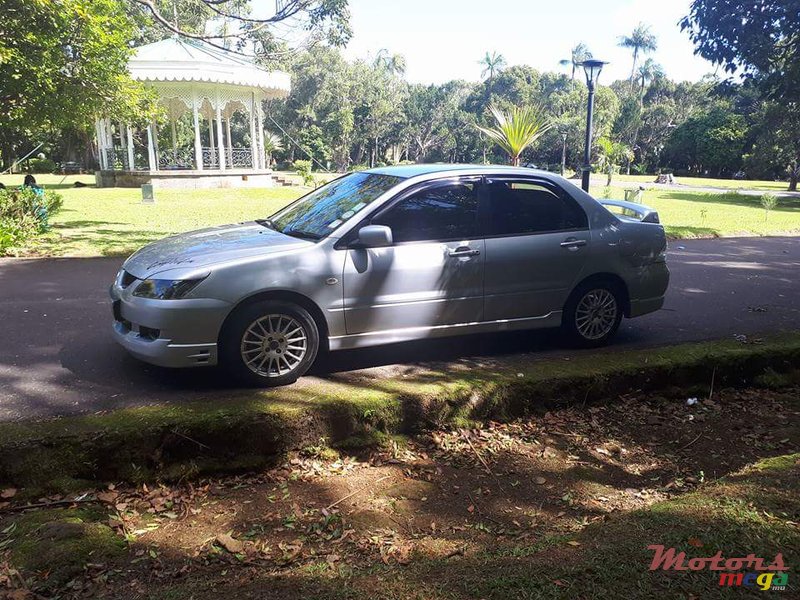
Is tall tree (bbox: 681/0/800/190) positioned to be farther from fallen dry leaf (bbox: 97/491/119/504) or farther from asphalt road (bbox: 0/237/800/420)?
fallen dry leaf (bbox: 97/491/119/504)

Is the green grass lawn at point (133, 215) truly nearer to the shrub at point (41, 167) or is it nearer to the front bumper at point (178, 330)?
the front bumper at point (178, 330)

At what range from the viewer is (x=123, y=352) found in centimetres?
534

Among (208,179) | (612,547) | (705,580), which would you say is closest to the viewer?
(705,580)

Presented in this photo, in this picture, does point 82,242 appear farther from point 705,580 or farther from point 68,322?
point 705,580

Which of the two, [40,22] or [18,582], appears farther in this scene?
[40,22]

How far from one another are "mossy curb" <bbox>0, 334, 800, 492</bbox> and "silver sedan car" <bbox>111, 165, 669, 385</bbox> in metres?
0.40

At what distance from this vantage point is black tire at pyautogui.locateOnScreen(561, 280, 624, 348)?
566cm

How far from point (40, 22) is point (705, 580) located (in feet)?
41.3

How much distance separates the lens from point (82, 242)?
36.0 feet

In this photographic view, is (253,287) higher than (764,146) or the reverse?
the reverse

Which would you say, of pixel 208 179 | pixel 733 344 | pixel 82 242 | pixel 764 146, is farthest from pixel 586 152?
pixel 764 146

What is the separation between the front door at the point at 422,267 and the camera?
4.80 metres

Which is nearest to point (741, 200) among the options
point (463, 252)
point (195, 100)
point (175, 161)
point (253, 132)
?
point (253, 132)

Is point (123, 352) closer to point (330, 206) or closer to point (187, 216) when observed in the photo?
point (330, 206)
